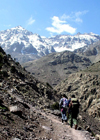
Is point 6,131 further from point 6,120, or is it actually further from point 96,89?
point 96,89

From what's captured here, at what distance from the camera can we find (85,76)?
4641 inches

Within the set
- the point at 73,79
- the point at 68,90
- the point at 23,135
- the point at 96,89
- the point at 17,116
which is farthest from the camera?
the point at 73,79

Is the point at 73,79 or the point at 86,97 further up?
the point at 73,79

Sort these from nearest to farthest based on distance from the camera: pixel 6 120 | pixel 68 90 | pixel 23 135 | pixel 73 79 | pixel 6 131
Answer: pixel 6 131 → pixel 23 135 → pixel 6 120 → pixel 68 90 → pixel 73 79

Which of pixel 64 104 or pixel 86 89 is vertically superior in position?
A: pixel 64 104

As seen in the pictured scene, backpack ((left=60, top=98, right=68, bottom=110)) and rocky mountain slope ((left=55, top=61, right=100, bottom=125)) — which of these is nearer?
backpack ((left=60, top=98, right=68, bottom=110))

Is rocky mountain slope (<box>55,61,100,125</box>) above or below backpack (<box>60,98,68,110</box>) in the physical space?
below

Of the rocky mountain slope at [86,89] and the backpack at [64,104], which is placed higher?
the backpack at [64,104]

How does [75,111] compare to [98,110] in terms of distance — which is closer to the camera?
[75,111]

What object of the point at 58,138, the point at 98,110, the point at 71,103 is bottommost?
the point at 98,110

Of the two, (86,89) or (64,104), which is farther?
(86,89)

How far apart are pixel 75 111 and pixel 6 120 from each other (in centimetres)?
547

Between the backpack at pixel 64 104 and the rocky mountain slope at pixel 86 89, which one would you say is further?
the rocky mountain slope at pixel 86 89

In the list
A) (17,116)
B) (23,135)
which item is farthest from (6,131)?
(17,116)
